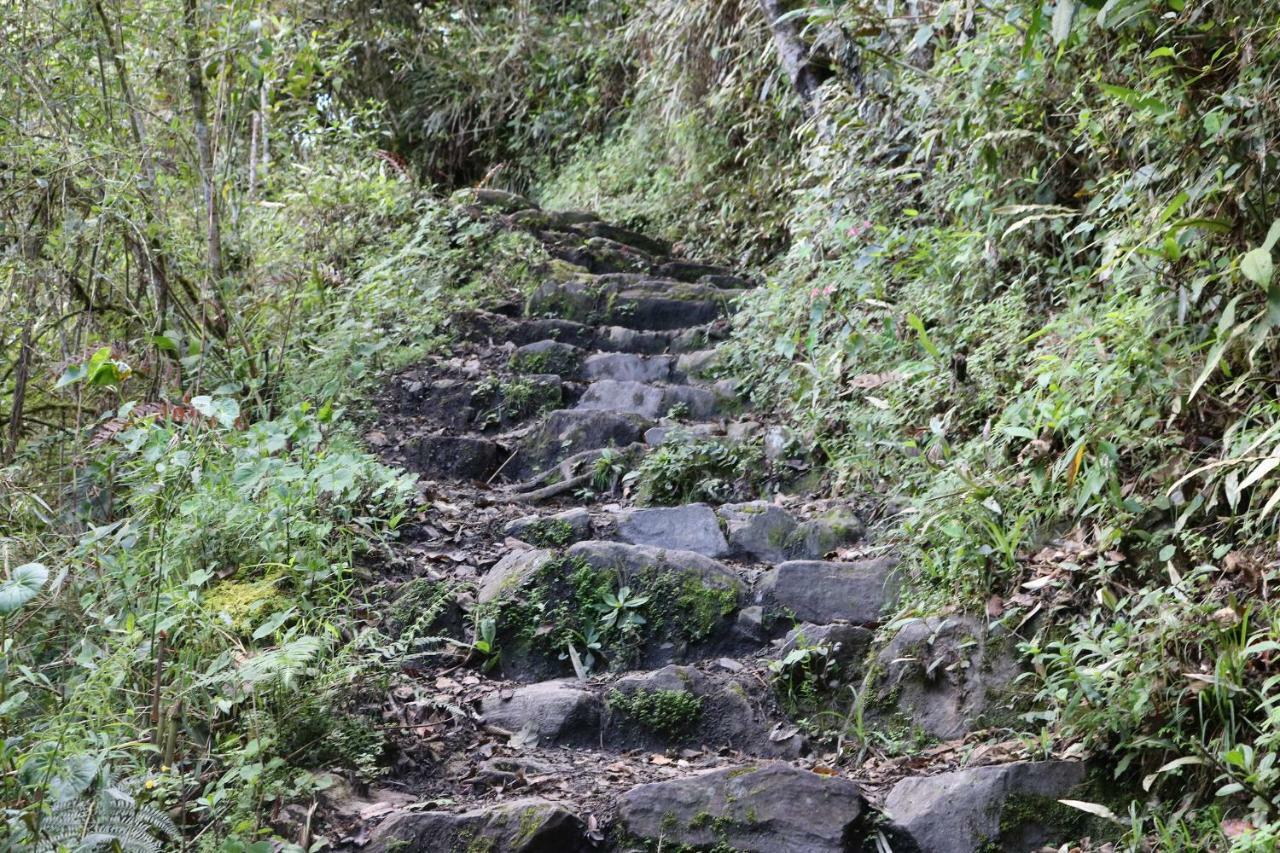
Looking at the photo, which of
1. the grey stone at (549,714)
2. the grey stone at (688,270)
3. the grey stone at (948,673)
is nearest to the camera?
the grey stone at (948,673)

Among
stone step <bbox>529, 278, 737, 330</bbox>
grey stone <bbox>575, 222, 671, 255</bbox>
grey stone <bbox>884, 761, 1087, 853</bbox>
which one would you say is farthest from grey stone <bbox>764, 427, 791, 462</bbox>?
grey stone <bbox>575, 222, 671, 255</bbox>

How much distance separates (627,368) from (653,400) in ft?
1.69

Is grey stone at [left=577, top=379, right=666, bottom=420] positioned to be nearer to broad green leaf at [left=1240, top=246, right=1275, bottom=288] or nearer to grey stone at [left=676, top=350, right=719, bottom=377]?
grey stone at [left=676, top=350, right=719, bottom=377]

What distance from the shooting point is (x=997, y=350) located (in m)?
3.57

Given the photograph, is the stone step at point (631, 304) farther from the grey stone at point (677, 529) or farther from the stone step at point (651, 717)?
the stone step at point (651, 717)

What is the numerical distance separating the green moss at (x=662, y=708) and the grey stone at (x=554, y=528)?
2.98ft

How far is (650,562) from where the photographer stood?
11.2 feet

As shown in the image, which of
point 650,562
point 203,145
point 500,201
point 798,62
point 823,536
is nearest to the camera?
point 650,562

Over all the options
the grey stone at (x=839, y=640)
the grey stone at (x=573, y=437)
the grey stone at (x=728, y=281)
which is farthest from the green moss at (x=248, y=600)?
the grey stone at (x=728, y=281)

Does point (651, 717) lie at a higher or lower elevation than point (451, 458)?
lower

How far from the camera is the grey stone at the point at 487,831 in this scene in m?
2.29

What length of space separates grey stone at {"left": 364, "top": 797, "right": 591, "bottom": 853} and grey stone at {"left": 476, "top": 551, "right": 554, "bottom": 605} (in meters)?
1.06

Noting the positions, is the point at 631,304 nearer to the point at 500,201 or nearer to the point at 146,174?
the point at 500,201

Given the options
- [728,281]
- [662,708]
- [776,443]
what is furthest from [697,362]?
[662,708]
